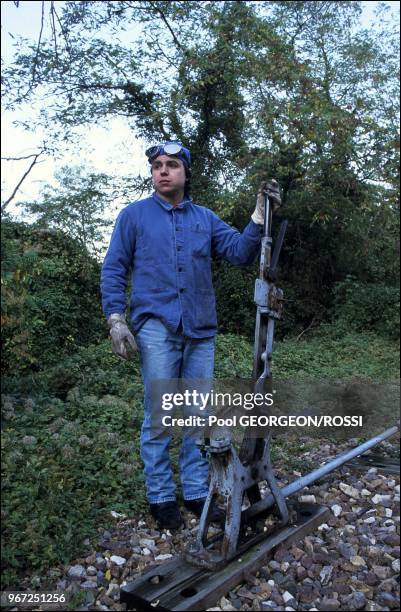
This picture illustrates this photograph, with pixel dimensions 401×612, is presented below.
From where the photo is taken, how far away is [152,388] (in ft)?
9.82

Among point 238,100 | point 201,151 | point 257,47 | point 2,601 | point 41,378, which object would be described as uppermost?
point 257,47

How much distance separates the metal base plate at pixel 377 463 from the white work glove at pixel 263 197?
6.41 feet

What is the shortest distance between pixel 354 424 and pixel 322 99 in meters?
6.10

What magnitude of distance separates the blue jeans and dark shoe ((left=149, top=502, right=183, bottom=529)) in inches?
1.2

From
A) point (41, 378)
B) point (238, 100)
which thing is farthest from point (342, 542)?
point (238, 100)

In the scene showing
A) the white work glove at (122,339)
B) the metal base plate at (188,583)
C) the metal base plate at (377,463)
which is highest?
the white work glove at (122,339)

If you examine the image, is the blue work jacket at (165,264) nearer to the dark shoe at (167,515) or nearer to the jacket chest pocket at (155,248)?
the jacket chest pocket at (155,248)

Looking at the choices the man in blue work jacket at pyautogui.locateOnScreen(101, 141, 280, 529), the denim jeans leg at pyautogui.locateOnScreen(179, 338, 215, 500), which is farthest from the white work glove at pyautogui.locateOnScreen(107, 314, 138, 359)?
the denim jeans leg at pyautogui.locateOnScreen(179, 338, 215, 500)

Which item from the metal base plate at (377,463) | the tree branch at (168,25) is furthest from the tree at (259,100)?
the metal base plate at (377,463)

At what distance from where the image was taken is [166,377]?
3014mm

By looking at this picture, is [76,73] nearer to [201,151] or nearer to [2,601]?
[201,151]

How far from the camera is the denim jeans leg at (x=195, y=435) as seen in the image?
10.2 ft

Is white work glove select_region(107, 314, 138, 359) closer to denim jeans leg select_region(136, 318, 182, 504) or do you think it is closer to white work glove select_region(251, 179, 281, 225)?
denim jeans leg select_region(136, 318, 182, 504)

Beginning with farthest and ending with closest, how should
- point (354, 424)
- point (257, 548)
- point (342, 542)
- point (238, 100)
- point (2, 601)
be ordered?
point (238, 100) < point (354, 424) < point (342, 542) < point (257, 548) < point (2, 601)
